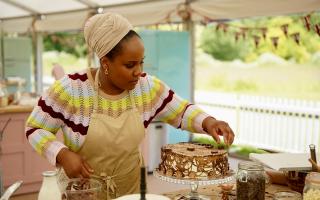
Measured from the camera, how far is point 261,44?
12508mm

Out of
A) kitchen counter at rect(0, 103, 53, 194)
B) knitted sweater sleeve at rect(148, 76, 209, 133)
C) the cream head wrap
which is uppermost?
the cream head wrap

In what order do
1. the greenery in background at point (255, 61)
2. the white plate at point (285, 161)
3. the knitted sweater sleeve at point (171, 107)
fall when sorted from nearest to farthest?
the white plate at point (285, 161) < the knitted sweater sleeve at point (171, 107) < the greenery in background at point (255, 61)

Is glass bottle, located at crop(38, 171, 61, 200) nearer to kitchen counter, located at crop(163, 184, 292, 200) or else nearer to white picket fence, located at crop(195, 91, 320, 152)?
kitchen counter, located at crop(163, 184, 292, 200)

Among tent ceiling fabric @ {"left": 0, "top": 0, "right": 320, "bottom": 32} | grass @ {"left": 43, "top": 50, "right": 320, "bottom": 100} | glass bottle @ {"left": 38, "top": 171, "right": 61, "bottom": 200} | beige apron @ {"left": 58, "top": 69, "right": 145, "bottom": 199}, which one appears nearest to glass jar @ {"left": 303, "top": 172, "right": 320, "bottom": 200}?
beige apron @ {"left": 58, "top": 69, "right": 145, "bottom": 199}

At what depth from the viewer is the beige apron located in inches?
67.4

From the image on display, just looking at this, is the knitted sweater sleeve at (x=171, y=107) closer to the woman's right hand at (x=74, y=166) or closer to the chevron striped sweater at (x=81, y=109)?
the chevron striped sweater at (x=81, y=109)

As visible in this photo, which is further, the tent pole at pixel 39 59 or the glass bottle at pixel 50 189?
the tent pole at pixel 39 59

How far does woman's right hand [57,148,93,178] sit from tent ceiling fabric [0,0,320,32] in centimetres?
374

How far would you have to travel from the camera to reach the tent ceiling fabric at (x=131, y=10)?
192 inches

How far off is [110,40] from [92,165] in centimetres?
53

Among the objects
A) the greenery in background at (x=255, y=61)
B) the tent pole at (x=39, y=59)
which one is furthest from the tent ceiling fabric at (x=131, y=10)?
the greenery in background at (x=255, y=61)

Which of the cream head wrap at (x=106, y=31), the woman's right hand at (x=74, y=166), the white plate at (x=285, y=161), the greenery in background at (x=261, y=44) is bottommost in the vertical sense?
the white plate at (x=285, y=161)

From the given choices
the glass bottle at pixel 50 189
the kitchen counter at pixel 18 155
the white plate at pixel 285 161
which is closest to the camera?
the glass bottle at pixel 50 189

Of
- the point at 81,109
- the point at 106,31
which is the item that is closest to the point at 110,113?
the point at 81,109
